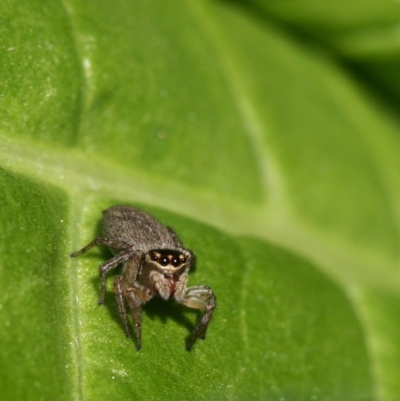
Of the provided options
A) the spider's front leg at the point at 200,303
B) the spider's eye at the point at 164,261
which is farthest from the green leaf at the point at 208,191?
the spider's eye at the point at 164,261

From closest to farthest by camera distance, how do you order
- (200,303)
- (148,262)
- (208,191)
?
(200,303) < (148,262) < (208,191)

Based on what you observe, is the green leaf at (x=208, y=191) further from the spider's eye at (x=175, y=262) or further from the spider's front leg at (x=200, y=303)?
the spider's eye at (x=175, y=262)

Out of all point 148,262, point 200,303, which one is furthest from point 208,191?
point 200,303

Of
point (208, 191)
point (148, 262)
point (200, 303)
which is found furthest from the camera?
point (208, 191)

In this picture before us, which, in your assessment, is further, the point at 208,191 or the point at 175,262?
the point at 208,191

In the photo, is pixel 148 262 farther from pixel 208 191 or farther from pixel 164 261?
pixel 208 191

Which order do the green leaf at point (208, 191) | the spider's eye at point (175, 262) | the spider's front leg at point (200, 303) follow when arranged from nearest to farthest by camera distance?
the green leaf at point (208, 191) < the spider's front leg at point (200, 303) < the spider's eye at point (175, 262)
